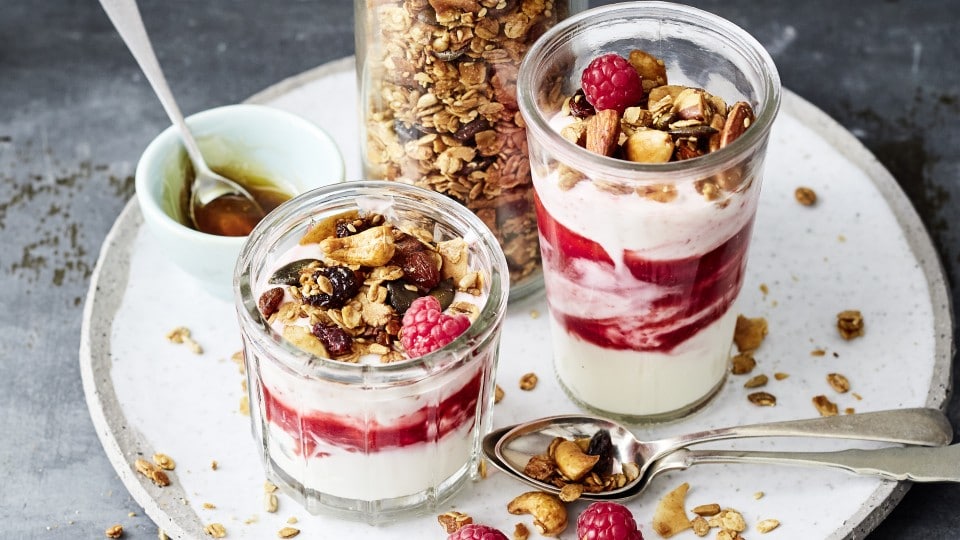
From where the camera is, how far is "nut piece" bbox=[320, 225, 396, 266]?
1.48 meters

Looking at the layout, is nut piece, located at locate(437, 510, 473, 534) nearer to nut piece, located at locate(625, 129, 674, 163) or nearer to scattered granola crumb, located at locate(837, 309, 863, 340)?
nut piece, located at locate(625, 129, 674, 163)

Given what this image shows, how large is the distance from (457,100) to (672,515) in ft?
1.79

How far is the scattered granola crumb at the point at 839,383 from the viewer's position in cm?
171

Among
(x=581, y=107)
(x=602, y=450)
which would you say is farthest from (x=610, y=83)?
(x=602, y=450)

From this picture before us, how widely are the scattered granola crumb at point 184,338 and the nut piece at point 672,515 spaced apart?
634 millimetres

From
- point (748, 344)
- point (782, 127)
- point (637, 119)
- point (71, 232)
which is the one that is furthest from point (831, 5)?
point (71, 232)

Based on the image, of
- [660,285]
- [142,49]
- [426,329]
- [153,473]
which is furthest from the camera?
[142,49]

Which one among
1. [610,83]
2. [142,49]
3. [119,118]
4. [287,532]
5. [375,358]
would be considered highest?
[610,83]

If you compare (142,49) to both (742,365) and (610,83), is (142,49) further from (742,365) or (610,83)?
(742,365)

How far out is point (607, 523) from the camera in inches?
57.4

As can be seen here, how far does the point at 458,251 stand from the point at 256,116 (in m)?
0.52

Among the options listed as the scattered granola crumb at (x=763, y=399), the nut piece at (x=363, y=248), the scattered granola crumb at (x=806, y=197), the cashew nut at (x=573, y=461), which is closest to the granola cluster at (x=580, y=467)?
the cashew nut at (x=573, y=461)

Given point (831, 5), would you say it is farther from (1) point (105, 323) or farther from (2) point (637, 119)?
(1) point (105, 323)

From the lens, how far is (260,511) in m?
1.58
